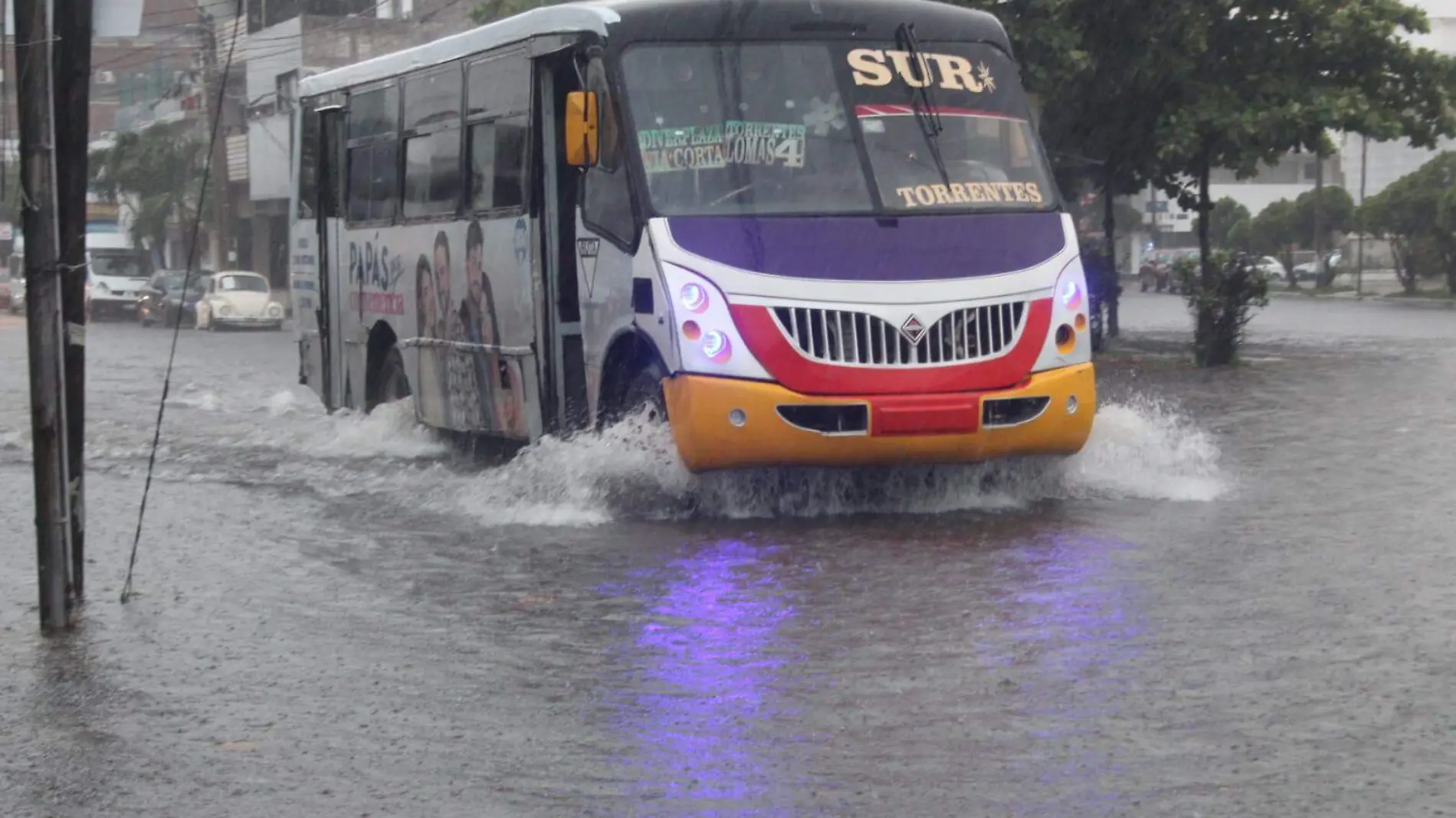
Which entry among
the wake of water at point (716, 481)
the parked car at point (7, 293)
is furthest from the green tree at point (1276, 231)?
the wake of water at point (716, 481)

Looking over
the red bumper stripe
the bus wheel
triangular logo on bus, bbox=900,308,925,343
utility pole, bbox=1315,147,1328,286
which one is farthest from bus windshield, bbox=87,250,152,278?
the red bumper stripe

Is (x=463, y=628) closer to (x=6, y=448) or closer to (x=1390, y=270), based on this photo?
(x=6, y=448)

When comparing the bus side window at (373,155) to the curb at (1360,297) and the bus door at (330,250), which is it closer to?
the bus door at (330,250)

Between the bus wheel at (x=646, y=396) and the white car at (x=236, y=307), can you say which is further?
the white car at (x=236, y=307)

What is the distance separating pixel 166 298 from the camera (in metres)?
50.6

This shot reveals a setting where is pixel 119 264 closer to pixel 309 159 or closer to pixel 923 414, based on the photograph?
pixel 309 159

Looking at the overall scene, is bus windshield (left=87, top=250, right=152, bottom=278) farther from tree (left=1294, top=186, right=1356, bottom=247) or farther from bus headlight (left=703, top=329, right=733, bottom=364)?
bus headlight (left=703, top=329, right=733, bottom=364)

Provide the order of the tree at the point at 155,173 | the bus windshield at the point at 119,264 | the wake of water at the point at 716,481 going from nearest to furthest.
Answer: the wake of water at the point at 716,481 → the bus windshield at the point at 119,264 → the tree at the point at 155,173

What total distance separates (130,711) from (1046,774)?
2.94 metres

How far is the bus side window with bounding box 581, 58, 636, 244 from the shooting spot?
11.5 m

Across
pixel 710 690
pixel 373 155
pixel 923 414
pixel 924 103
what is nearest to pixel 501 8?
pixel 373 155

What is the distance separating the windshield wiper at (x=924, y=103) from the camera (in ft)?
38.4

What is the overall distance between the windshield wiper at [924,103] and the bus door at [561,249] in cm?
195

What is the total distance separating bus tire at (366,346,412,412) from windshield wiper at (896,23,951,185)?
17.1 ft
